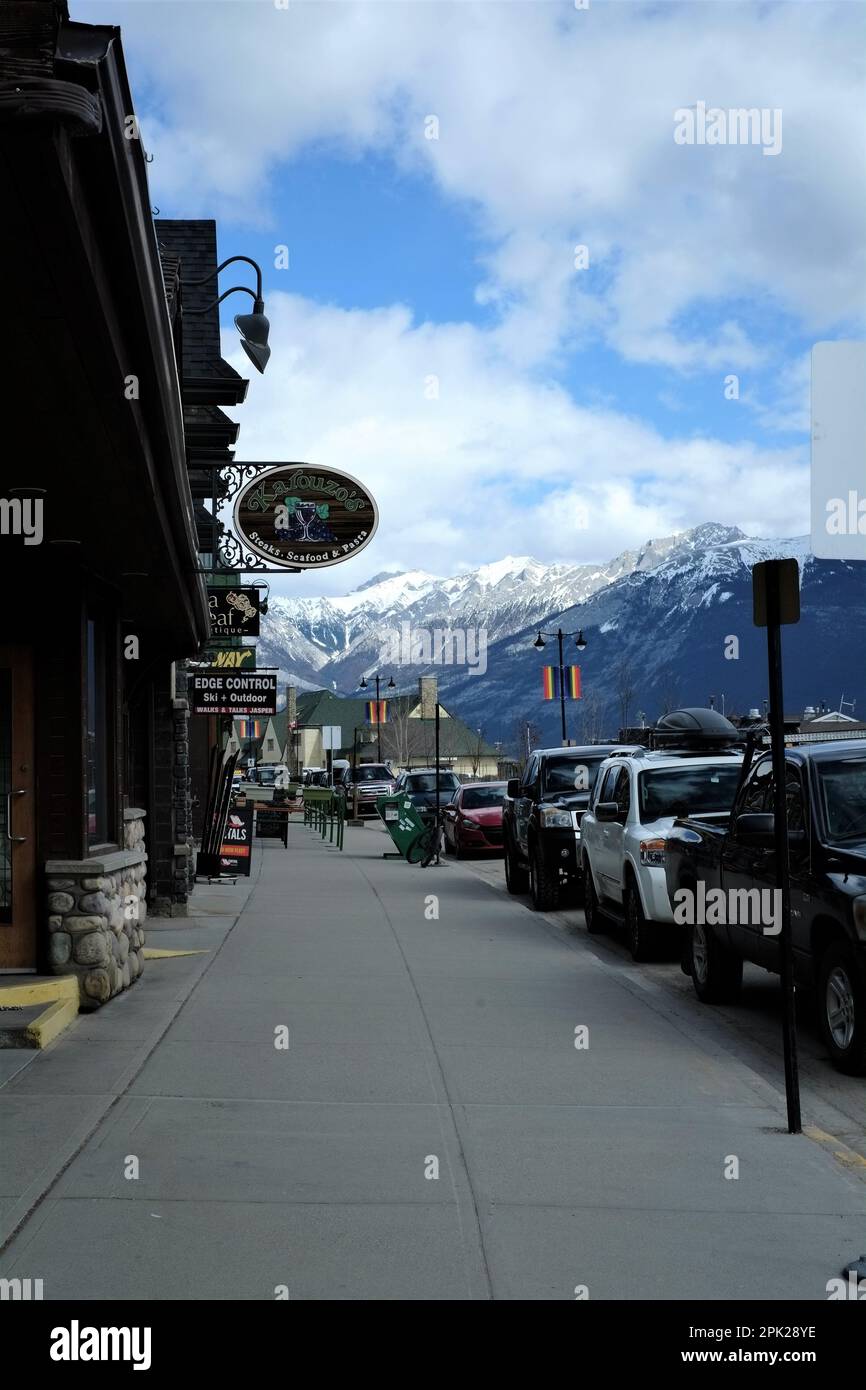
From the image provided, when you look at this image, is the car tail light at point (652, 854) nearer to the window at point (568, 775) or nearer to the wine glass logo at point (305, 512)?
the wine glass logo at point (305, 512)

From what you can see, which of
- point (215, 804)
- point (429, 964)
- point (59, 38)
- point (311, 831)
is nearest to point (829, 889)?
point (429, 964)

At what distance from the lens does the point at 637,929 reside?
13234mm

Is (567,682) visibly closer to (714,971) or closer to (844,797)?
(714,971)

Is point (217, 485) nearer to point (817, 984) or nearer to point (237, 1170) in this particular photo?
point (817, 984)

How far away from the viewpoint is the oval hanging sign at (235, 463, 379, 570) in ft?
43.0

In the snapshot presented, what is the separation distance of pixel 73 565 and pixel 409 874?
15.1 meters

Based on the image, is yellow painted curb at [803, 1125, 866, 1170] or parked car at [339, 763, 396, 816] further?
parked car at [339, 763, 396, 816]

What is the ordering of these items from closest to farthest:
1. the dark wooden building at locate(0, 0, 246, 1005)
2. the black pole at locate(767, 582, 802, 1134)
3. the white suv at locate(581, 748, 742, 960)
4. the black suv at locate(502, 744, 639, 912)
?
the dark wooden building at locate(0, 0, 246, 1005), the black pole at locate(767, 582, 802, 1134), the white suv at locate(581, 748, 742, 960), the black suv at locate(502, 744, 639, 912)

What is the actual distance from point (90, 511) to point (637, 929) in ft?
22.5

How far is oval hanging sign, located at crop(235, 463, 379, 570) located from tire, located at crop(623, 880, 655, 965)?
3.84 meters

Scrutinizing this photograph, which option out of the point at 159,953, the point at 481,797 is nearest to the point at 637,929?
the point at 159,953

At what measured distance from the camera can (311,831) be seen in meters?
43.1

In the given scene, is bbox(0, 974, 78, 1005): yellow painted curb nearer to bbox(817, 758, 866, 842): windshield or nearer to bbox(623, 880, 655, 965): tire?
bbox(817, 758, 866, 842): windshield

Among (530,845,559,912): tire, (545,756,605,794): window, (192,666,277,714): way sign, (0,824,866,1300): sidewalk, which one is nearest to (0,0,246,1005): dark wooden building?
(0,824,866,1300): sidewalk
